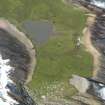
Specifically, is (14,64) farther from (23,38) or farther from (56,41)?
(56,41)

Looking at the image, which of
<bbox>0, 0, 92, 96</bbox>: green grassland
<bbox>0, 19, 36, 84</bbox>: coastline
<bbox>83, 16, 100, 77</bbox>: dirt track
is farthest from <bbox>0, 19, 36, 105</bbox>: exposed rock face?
<bbox>83, 16, 100, 77</bbox>: dirt track

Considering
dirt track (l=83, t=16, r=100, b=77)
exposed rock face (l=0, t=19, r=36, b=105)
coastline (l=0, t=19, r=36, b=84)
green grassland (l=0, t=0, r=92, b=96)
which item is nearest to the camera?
exposed rock face (l=0, t=19, r=36, b=105)

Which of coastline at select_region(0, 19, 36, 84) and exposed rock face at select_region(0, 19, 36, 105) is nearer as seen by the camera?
exposed rock face at select_region(0, 19, 36, 105)

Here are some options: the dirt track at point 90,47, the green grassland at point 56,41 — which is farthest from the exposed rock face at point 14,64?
the dirt track at point 90,47

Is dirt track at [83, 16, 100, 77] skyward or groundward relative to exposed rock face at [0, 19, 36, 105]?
skyward

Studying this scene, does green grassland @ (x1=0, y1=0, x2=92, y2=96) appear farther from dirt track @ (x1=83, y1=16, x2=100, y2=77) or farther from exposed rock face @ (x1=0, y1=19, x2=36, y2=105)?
exposed rock face @ (x1=0, y1=19, x2=36, y2=105)

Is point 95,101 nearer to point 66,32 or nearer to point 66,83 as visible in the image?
point 66,83

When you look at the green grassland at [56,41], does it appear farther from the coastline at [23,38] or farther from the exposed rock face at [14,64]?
the exposed rock face at [14,64]

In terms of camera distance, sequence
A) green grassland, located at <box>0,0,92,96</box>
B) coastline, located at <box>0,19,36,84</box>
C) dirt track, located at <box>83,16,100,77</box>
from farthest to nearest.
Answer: dirt track, located at <box>83,16,100,77</box>
coastline, located at <box>0,19,36,84</box>
green grassland, located at <box>0,0,92,96</box>

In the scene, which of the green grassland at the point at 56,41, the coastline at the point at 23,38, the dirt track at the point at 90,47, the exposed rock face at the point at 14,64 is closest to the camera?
the exposed rock face at the point at 14,64
